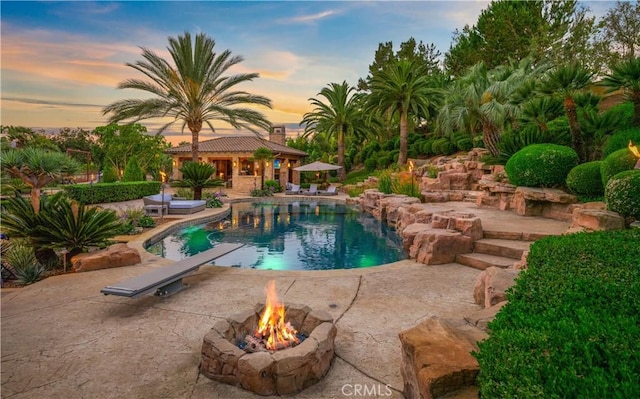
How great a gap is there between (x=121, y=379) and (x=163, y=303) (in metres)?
1.87

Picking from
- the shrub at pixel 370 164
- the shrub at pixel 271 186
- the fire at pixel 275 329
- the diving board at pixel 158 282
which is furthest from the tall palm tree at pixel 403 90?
the fire at pixel 275 329

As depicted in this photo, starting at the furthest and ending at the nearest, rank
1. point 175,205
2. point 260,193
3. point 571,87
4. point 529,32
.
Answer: point 529,32
point 260,193
point 175,205
point 571,87

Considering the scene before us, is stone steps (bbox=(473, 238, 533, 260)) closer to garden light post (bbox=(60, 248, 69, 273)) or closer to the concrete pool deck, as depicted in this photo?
the concrete pool deck

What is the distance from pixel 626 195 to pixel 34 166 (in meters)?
11.1

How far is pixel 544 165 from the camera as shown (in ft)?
32.6

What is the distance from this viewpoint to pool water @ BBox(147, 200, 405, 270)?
8.33 metres

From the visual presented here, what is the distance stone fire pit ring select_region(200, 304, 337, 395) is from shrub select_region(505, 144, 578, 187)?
9.56 meters

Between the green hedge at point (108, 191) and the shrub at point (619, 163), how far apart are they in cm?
1771

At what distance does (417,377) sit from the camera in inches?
95.3

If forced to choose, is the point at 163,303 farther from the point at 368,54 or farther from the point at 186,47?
the point at 368,54

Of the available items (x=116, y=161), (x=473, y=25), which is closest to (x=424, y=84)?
(x=473, y=25)

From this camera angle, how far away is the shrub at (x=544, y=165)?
983 centimetres

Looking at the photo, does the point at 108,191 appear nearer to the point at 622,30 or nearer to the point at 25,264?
the point at 25,264

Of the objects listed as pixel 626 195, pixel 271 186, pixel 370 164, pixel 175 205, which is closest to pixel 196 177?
pixel 175 205
